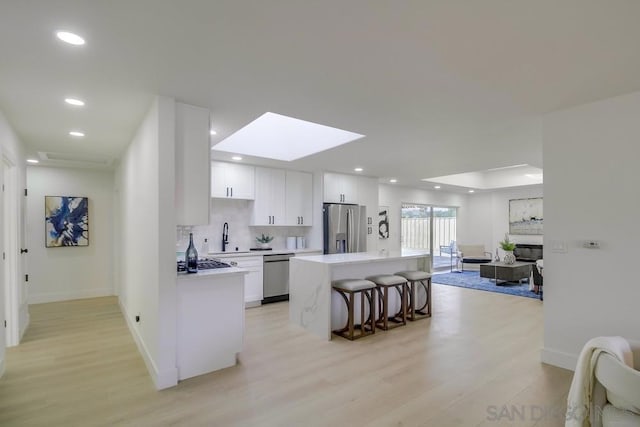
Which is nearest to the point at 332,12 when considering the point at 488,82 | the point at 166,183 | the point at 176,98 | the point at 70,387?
the point at 488,82

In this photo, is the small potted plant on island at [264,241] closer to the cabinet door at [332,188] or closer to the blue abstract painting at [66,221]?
the cabinet door at [332,188]

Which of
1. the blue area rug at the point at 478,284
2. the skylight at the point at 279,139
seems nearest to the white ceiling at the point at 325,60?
the skylight at the point at 279,139

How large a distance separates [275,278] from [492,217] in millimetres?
7308

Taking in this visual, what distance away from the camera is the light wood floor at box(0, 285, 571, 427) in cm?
227

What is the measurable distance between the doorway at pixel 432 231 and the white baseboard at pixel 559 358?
→ 555cm

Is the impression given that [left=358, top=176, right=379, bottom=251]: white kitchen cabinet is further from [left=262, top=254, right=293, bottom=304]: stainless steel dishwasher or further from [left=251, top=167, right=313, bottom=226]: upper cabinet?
[left=262, top=254, right=293, bottom=304]: stainless steel dishwasher

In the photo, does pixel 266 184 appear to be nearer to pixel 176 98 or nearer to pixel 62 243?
pixel 176 98

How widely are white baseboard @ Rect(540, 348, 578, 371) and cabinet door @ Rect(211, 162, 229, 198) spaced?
460 cm

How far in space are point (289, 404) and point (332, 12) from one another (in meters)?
2.56

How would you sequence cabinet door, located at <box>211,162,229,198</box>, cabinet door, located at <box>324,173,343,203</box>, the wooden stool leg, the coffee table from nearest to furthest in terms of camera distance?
the wooden stool leg
cabinet door, located at <box>211,162,229,198</box>
cabinet door, located at <box>324,173,343,203</box>
the coffee table

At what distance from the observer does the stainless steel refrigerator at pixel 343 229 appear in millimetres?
6125

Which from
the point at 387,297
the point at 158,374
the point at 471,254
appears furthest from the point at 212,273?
the point at 471,254

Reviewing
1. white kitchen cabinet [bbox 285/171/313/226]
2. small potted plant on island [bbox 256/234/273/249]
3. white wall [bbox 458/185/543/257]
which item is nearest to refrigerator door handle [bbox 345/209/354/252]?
white kitchen cabinet [bbox 285/171/313/226]

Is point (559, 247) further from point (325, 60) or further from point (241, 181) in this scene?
point (241, 181)
